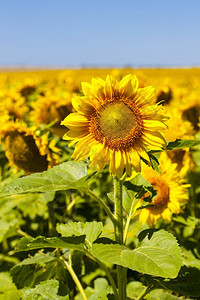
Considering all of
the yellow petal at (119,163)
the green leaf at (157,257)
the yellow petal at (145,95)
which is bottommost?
the green leaf at (157,257)

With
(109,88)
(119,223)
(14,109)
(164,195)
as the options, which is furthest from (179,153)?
(14,109)

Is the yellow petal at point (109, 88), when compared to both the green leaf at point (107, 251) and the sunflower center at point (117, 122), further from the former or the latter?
the green leaf at point (107, 251)

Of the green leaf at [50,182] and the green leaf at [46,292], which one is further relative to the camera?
the green leaf at [46,292]

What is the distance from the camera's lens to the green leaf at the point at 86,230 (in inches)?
67.0

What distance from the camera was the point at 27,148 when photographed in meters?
2.95

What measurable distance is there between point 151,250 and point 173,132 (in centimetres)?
133

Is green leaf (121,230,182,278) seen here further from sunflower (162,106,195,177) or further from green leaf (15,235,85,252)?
sunflower (162,106,195,177)

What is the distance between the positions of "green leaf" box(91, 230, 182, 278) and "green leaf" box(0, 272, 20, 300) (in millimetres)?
1067

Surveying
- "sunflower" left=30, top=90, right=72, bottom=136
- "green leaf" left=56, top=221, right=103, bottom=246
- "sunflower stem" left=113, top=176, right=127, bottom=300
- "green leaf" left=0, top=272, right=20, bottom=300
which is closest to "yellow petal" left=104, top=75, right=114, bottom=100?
"sunflower stem" left=113, top=176, right=127, bottom=300

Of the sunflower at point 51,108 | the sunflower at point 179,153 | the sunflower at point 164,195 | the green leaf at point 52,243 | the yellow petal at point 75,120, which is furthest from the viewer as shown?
the sunflower at point 51,108

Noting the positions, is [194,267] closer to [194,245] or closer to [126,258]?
[194,245]

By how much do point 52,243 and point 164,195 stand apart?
105cm

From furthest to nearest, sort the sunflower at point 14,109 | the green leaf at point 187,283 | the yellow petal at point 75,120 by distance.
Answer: the sunflower at point 14,109, the green leaf at point 187,283, the yellow petal at point 75,120

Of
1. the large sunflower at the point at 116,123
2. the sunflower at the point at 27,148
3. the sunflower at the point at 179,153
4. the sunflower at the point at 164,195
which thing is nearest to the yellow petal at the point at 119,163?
the large sunflower at the point at 116,123
